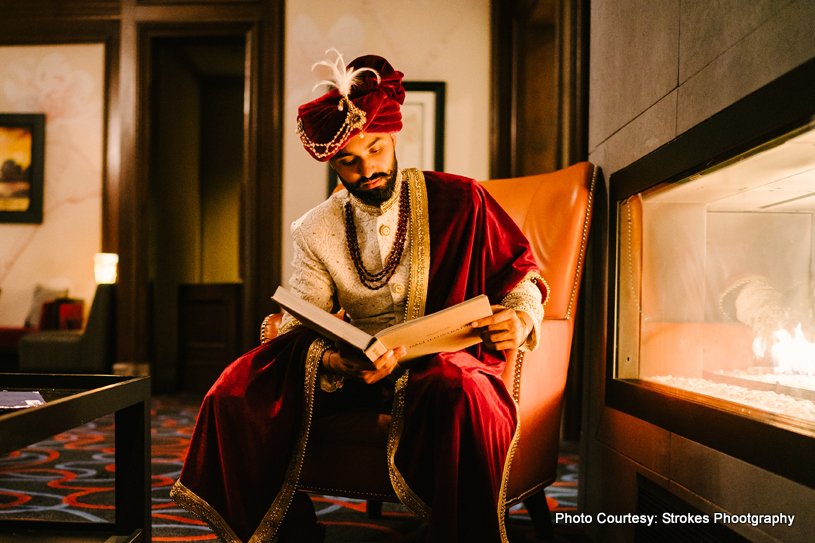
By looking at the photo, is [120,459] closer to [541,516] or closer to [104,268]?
[541,516]

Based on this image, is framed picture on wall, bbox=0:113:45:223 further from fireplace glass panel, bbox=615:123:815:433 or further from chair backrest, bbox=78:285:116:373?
fireplace glass panel, bbox=615:123:815:433

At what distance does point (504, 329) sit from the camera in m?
1.22

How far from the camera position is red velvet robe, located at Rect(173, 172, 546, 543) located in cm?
106

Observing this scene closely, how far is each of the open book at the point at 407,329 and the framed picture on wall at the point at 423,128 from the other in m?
2.67

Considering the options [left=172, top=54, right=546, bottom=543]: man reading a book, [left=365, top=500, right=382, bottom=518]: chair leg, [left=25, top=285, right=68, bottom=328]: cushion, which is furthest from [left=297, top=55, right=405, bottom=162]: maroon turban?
[left=25, top=285, right=68, bottom=328]: cushion

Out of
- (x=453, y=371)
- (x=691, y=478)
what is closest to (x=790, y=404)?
(x=691, y=478)

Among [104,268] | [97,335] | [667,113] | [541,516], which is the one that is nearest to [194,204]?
[104,268]

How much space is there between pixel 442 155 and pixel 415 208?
2.33 meters

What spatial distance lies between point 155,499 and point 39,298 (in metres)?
3.68

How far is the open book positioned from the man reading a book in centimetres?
4

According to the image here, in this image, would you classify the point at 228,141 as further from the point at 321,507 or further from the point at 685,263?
the point at 685,263

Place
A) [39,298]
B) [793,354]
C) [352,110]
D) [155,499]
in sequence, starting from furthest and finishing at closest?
[39,298]
[155,499]
[352,110]
[793,354]

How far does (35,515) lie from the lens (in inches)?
68.1

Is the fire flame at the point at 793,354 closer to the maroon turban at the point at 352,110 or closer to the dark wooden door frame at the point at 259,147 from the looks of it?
the maroon turban at the point at 352,110
